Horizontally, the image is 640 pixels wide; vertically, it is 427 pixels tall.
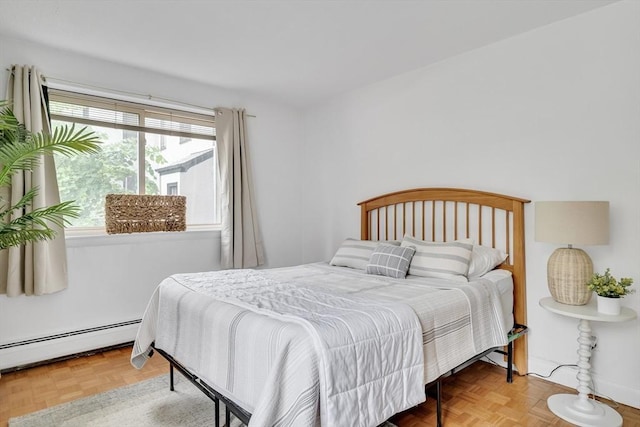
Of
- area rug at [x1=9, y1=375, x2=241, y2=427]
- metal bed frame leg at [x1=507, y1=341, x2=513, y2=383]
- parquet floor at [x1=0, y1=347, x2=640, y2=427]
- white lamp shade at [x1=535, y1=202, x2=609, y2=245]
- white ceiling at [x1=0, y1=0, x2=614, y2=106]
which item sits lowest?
parquet floor at [x1=0, y1=347, x2=640, y2=427]

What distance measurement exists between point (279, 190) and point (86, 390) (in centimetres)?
270

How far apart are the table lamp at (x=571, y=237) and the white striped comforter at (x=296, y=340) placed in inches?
15.6

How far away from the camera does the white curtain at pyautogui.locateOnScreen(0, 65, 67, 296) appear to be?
2705 millimetres

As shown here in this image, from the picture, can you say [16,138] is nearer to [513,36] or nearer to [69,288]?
[69,288]

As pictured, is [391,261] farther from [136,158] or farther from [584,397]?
[136,158]

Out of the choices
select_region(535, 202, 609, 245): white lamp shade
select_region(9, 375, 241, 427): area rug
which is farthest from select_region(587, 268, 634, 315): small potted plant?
select_region(9, 375, 241, 427): area rug

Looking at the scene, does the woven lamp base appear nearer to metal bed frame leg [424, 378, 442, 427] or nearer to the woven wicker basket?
metal bed frame leg [424, 378, 442, 427]

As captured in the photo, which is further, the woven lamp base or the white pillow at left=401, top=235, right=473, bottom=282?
the white pillow at left=401, top=235, right=473, bottom=282

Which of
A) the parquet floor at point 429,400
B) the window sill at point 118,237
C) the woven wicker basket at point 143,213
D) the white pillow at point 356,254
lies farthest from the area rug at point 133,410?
the white pillow at point 356,254

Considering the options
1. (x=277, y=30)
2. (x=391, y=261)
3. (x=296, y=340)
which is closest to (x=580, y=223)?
(x=391, y=261)

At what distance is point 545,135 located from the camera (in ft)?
8.50

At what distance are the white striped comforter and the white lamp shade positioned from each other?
0.56 m

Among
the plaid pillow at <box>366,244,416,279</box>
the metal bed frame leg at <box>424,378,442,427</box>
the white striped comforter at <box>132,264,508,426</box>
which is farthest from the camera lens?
the plaid pillow at <box>366,244,416,279</box>

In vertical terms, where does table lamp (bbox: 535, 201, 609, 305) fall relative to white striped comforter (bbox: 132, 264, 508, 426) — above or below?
above
